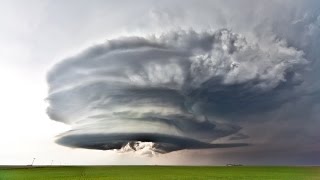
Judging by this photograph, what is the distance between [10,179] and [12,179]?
1.86ft

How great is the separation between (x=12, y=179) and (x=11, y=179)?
0.26m

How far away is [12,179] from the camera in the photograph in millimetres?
77688

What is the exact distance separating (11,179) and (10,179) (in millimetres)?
312

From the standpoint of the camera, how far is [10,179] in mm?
78000

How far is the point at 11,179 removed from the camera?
77.8 metres
